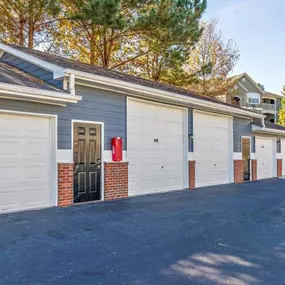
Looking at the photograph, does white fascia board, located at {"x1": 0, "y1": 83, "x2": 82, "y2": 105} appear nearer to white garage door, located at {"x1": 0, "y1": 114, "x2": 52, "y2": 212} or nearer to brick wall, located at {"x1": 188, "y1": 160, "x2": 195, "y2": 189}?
white garage door, located at {"x1": 0, "y1": 114, "x2": 52, "y2": 212}

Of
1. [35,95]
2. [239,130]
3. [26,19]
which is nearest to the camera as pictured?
[35,95]

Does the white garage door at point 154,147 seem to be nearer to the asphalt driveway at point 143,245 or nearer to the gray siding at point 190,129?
the gray siding at point 190,129

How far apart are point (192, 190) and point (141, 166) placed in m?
2.31

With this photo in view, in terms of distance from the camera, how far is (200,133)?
12.0 metres

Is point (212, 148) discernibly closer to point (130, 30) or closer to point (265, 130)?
point (265, 130)

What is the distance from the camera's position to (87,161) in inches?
321

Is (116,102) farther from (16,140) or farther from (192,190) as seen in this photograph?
(192,190)

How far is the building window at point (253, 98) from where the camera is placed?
3405 cm

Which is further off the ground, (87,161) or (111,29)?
(111,29)

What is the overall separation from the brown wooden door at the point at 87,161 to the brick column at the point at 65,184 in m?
0.23

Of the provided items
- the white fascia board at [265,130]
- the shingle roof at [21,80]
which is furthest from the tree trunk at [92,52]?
the shingle roof at [21,80]

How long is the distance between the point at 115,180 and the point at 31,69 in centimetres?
362

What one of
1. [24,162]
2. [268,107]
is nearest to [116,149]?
[24,162]

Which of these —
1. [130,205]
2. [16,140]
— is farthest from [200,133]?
[16,140]
